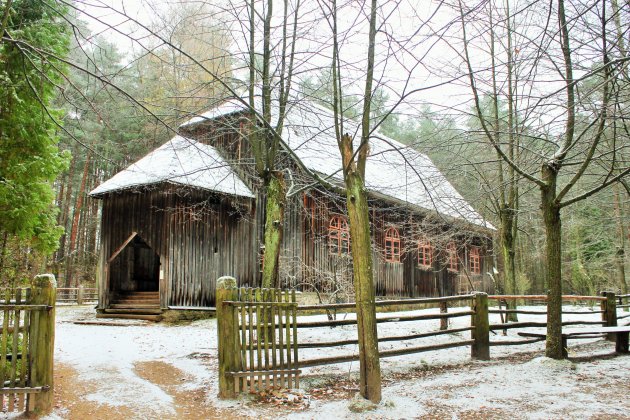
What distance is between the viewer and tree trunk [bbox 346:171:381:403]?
5387mm

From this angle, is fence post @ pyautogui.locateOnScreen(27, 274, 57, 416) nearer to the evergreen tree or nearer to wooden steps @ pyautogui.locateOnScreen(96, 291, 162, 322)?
the evergreen tree

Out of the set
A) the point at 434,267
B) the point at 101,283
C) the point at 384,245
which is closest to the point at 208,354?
the point at 101,283

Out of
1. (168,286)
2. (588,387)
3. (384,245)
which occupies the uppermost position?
(384,245)

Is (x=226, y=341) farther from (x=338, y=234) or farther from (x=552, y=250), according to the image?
(x=338, y=234)

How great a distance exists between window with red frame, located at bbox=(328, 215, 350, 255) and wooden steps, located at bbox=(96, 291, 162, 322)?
5.81 metres

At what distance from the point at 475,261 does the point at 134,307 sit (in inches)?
658

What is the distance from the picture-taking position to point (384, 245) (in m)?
18.7

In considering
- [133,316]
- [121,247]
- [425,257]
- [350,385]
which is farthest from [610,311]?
[121,247]

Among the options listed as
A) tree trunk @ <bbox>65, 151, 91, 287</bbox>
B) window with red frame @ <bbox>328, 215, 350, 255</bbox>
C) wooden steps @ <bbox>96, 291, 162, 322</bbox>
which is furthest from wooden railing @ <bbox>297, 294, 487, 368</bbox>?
tree trunk @ <bbox>65, 151, 91, 287</bbox>

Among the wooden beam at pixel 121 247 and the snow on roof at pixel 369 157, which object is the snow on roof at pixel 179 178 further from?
the wooden beam at pixel 121 247

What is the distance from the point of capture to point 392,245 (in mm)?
19109

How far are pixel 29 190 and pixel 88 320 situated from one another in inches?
291

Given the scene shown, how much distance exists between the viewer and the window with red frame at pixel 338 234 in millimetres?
16453

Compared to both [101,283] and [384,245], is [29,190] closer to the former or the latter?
[101,283]
